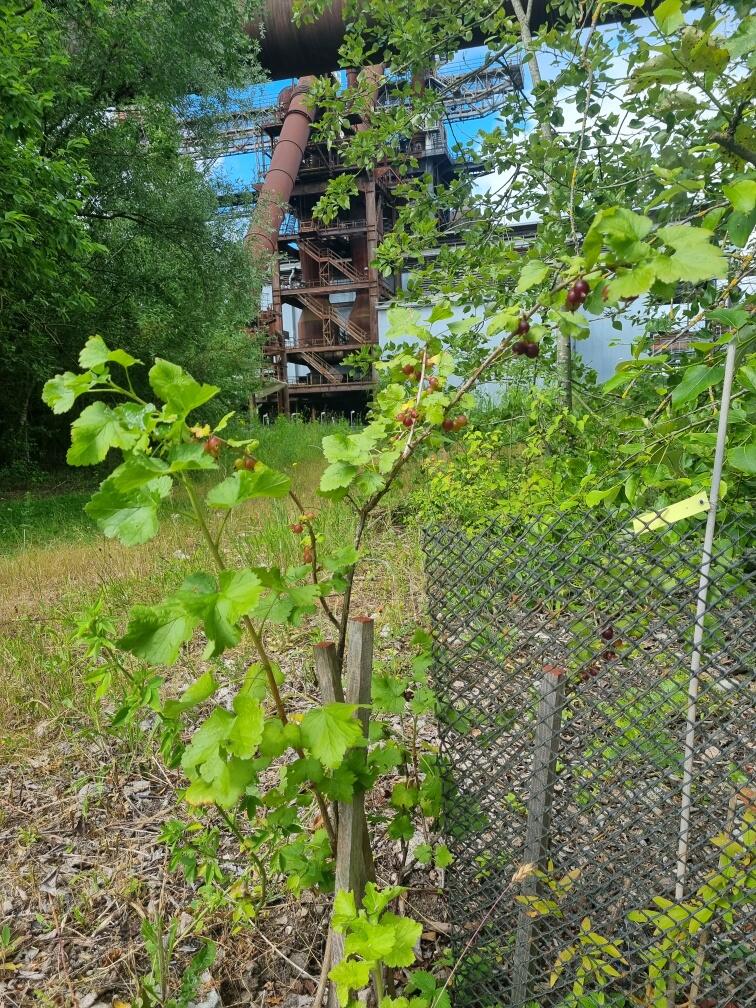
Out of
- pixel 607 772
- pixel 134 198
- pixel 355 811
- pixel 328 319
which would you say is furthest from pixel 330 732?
pixel 328 319

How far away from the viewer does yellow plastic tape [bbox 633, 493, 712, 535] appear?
2.75 feet

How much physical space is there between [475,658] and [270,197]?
11888 mm

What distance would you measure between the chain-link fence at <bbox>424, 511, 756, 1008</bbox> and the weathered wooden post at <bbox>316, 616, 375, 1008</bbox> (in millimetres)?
199

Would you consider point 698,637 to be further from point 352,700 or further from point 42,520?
point 42,520

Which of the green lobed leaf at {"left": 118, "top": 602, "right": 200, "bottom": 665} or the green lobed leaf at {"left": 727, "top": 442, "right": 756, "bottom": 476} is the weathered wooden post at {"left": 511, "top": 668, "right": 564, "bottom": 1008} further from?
the green lobed leaf at {"left": 118, "top": 602, "right": 200, "bottom": 665}

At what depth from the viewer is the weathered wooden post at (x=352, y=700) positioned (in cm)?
103

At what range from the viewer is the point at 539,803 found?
1.05m

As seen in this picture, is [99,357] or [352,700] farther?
[352,700]

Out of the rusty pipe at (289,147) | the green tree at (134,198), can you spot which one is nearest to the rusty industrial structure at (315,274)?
the rusty pipe at (289,147)

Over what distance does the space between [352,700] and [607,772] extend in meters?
0.47

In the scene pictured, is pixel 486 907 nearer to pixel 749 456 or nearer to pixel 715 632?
pixel 715 632

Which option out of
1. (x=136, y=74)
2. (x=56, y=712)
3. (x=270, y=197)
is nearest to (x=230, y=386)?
(x=270, y=197)

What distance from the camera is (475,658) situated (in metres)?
1.14

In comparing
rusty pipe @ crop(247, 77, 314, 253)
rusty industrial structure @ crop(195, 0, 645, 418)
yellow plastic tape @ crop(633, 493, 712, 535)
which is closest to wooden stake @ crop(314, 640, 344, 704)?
yellow plastic tape @ crop(633, 493, 712, 535)
